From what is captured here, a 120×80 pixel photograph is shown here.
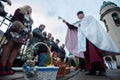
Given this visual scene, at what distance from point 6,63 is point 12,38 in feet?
1.54

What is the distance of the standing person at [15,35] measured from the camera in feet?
12.5

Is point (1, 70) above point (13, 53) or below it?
below

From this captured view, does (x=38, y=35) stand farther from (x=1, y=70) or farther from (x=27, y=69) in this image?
(x=27, y=69)

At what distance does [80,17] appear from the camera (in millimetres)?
5469

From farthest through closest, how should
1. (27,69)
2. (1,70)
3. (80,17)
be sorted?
1. (80,17)
2. (1,70)
3. (27,69)

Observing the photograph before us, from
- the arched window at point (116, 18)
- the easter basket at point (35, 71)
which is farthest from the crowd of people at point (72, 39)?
the arched window at point (116, 18)

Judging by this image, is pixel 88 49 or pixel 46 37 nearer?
pixel 88 49

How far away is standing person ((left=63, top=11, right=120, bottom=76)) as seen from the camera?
4871 millimetres

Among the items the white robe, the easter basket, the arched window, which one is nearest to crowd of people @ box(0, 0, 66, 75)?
the easter basket

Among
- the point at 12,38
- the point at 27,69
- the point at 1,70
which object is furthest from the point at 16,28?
the point at 27,69

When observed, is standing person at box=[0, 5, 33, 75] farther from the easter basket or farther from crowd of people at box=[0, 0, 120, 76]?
the easter basket

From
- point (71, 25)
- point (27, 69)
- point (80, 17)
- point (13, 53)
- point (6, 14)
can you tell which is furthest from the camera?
point (71, 25)

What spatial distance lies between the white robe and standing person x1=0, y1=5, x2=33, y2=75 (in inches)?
56.9

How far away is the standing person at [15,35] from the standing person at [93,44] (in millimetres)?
1494
